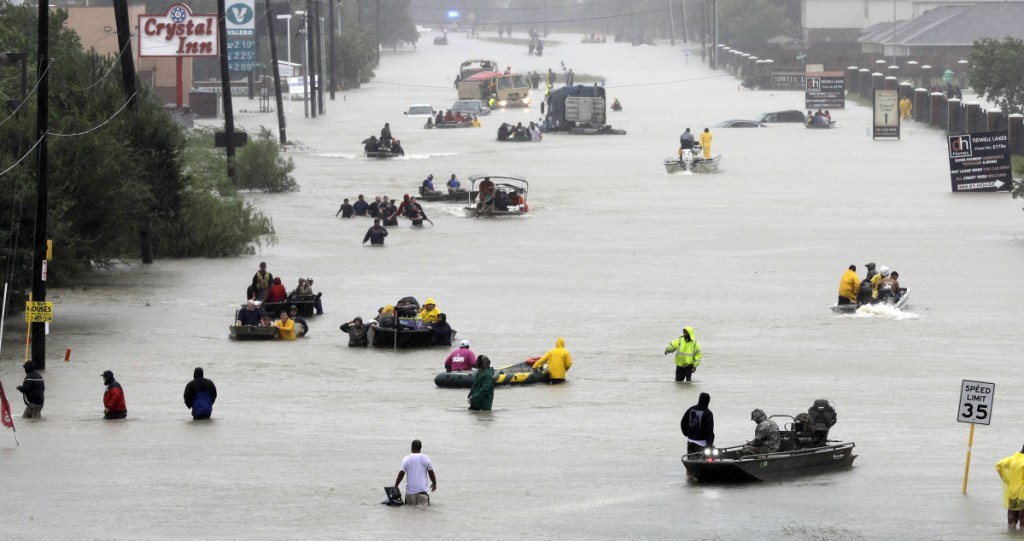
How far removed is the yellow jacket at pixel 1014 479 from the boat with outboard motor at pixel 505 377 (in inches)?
442

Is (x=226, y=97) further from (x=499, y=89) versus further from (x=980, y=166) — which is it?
(x=499, y=89)

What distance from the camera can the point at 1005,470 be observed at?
19203 mm

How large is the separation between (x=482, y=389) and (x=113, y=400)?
17.4 feet

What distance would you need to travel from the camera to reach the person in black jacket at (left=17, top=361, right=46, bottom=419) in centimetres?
2547

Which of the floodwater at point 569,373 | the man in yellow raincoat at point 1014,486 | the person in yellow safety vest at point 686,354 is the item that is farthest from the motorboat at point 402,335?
the man in yellow raincoat at point 1014,486

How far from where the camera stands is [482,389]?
87.0ft

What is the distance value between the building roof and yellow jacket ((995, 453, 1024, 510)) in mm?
112229

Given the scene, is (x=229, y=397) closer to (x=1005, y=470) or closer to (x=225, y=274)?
(x=1005, y=470)

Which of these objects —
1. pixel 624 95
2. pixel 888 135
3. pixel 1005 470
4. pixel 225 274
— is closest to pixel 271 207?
pixel 225 274

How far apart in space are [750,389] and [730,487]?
732 cm

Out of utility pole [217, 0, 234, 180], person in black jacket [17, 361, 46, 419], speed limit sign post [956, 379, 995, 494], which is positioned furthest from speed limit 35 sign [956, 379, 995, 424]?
utility pole [217, 0, 234, 180]

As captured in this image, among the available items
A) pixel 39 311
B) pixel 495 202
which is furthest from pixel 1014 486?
pixel 495 202

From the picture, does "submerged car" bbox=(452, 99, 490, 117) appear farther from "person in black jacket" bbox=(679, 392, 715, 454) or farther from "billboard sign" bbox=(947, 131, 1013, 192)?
"person in black jacket" bbox=(679, 392, 715, 454)

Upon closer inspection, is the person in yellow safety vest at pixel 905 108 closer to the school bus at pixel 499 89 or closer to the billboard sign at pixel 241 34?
the school bus at pixel 499 89
